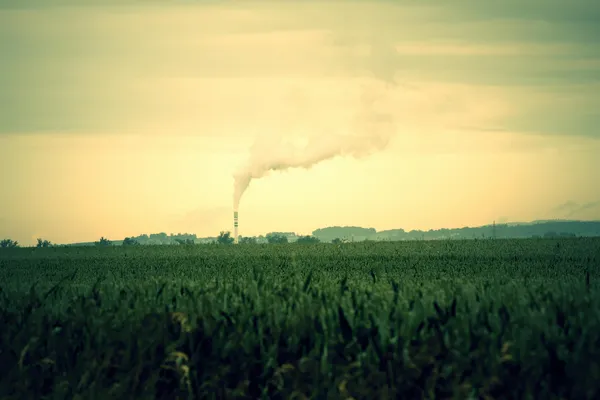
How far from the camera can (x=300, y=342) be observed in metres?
9.45

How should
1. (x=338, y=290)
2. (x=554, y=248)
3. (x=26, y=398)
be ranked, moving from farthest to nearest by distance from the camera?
(x=554, y=248)
(x=338, y=290)
(x=26, y=398)

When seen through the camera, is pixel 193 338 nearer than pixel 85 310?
Yes

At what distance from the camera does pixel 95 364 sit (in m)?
9.71

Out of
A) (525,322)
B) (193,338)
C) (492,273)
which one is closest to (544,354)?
(525,322)

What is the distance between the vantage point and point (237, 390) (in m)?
9.20

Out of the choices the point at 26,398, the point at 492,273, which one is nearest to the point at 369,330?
the point at 26,398

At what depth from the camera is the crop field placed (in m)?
8.71

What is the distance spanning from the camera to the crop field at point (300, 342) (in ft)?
28.6

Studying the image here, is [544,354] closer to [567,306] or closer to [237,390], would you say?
[567,306]

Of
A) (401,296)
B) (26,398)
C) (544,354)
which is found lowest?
(26,398)

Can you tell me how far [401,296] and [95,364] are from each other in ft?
14.3

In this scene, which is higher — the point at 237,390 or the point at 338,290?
the point at 338,290

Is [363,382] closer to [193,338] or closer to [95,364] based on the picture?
[193,338]

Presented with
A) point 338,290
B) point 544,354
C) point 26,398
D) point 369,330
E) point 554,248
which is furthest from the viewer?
point 554,248
